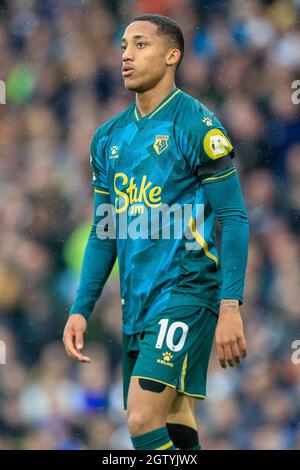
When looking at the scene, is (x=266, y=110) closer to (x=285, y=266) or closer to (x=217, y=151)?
(x=285, y=266)

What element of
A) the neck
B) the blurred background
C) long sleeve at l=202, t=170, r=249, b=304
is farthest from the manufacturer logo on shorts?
the blurred background

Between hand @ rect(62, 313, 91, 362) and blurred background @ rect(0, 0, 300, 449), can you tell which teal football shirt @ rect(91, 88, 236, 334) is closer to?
A: hand @ rect(62, 313, 91, 362)

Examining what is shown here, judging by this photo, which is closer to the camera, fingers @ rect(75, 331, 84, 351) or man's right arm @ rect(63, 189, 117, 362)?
fingers @ rect(75, 331, 84, 351)

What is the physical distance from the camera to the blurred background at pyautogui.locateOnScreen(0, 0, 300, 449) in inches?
256

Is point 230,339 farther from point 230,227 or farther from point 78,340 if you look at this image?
point 78,340

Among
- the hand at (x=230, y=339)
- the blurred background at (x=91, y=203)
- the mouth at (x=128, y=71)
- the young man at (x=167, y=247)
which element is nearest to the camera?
the hand at (x=230, y=339)

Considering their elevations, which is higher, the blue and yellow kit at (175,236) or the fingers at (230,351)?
the blue and yellow kit at (175,236)

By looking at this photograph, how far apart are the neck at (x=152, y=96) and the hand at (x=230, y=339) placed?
989 millimetres

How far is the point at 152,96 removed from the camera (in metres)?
4.13

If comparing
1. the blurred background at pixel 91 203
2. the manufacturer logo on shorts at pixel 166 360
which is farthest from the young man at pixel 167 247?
the blurred background at pixel 91 203

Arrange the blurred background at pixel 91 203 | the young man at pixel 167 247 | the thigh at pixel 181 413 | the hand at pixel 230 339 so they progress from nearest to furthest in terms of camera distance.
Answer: the hand at pixel 230 339 → the young man at pixel 167 247 → the thigh at pixel 181 413 → the blurred background at pixel 91 203

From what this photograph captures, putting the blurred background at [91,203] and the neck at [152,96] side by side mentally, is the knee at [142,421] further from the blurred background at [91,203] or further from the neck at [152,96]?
the blurred background at [91,203]

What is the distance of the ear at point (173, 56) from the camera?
163 inches

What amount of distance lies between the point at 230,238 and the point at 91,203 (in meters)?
3.33
